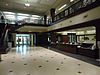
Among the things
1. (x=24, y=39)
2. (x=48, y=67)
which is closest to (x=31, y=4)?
(x=48, y=67)

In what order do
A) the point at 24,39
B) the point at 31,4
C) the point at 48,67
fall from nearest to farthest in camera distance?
the point at 48,67 → the point at 31,4 → the point at 24,39

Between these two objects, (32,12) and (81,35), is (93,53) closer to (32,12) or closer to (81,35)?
(81,35)

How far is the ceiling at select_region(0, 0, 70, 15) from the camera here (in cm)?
1320

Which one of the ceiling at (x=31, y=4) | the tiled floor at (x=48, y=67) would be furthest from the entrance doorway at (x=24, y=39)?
the tiled floor at (x=48, y=67)

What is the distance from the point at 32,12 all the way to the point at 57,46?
753 centimetres

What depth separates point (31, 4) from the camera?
14.3m

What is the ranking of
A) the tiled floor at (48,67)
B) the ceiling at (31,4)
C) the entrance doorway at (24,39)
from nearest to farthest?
the tiled floor at (48,67) < the ceiling at (31,4) < the entrance doorway at (24,39)

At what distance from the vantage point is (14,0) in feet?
42.1

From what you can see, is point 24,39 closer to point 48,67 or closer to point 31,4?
point 31,4

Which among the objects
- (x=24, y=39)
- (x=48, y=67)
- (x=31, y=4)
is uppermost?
(x=31, y=4)

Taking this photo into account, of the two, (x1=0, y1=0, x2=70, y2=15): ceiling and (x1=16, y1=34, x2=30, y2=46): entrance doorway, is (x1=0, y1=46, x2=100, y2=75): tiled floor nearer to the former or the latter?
(x1=0, y1=0, x2=70, y2=15): ceiling

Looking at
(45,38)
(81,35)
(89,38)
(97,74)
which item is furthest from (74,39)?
(97,74)

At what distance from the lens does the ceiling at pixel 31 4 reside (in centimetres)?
1320

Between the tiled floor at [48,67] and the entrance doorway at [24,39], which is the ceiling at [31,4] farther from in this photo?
the entrance doorway at [24,39]
